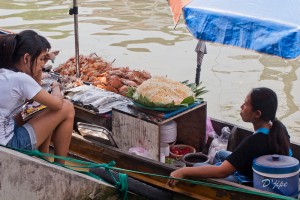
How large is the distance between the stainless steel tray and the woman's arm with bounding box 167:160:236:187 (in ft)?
2.72

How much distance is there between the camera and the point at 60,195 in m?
3.66

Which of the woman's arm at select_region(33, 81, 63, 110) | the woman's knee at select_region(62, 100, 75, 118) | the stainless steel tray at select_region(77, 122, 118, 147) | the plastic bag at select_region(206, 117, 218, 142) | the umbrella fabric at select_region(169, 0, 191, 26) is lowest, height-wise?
the plastic bag at select_region(206, 117, 218, 142)

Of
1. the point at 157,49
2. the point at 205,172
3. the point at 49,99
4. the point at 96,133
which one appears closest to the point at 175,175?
the point at 205,172

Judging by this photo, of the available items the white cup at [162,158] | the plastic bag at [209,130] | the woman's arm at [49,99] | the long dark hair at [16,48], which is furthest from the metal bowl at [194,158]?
the long dark hair at [16,48]

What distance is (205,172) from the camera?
12.3 ft

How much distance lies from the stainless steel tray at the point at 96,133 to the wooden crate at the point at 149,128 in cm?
10

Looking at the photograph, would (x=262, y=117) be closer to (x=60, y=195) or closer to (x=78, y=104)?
(x=60, y=195)

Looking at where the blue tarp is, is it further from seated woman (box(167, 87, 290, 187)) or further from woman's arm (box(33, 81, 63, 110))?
woman's arm (box(33, 81, 63, 110))

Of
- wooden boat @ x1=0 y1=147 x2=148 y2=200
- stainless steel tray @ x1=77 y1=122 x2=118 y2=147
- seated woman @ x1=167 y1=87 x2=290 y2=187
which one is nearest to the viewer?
wooden boat @ x1=0 y1=147 x2=148 y2=200

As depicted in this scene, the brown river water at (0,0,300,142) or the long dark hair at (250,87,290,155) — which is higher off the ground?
the long dark hair at (250,87,290,155)

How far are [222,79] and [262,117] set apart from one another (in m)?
6.28

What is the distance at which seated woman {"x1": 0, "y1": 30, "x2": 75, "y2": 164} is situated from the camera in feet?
12.4

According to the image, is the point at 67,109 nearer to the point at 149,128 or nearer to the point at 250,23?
the point at 149,128

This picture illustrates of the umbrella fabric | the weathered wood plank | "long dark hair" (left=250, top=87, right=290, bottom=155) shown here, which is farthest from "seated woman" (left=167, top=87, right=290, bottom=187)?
the umbrella fabric
